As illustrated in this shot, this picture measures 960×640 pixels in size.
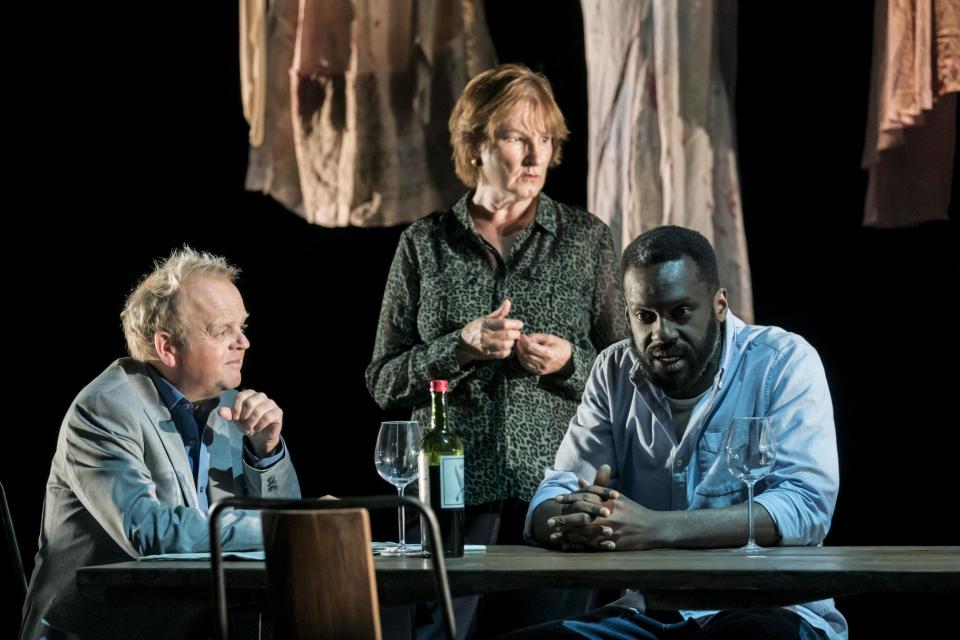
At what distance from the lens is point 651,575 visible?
184cm

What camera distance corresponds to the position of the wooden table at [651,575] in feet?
5.78

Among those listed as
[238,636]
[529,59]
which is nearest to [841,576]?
[238,636]

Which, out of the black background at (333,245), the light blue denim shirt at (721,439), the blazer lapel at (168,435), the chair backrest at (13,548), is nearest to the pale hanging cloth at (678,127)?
the black background at (333,245)

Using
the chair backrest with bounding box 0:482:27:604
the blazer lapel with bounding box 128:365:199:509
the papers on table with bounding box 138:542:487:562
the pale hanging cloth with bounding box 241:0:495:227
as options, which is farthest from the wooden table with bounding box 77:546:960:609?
the pale hanging cloth with bounding box 241:0:495:227

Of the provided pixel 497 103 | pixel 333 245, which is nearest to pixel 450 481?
pixel 497 103

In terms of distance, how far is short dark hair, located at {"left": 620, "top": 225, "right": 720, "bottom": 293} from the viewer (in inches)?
93.3

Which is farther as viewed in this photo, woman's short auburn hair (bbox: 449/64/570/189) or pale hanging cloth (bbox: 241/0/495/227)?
pale hanging cloth (bbox: 241/0/495/227)

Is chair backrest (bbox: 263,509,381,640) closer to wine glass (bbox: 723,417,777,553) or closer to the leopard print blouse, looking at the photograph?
wine glass (bbox: 723,417,777,553)

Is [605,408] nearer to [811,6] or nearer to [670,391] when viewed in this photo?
[670,391]

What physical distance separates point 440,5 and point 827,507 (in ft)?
7.86

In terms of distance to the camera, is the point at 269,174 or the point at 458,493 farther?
the point at 269,174

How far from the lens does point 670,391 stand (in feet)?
7.95

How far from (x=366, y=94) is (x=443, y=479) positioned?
229cm

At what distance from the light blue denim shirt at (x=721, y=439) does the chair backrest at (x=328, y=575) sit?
2.40 feet
